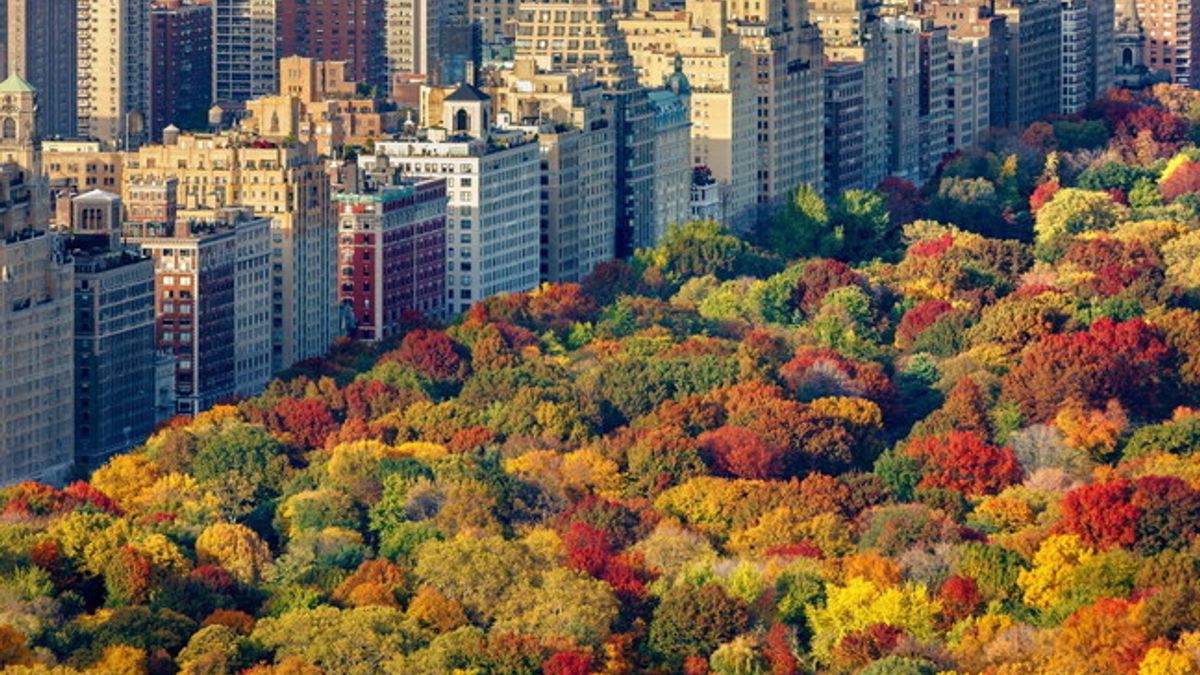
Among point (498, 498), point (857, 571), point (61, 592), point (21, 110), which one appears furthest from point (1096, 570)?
point (21, 110)

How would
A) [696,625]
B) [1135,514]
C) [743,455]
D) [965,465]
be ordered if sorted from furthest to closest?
[965,465] → [743,455] → [1135,514] → [696,625]

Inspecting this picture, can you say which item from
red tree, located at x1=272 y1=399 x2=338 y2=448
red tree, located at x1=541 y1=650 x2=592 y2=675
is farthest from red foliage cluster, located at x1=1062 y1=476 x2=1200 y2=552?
red tree, located at x1=272 y1=399 x2=338 y2=448

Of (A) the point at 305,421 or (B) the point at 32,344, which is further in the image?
(A) the point at 305,421

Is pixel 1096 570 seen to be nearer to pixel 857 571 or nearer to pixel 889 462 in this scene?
pixel 857 571

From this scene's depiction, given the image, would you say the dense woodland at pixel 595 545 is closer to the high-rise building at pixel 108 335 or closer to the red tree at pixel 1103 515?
the red tree at pixel 1103 515

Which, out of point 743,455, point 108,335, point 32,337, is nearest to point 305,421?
point 108,335

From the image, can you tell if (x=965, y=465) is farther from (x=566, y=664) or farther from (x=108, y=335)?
(x=566, y=664)

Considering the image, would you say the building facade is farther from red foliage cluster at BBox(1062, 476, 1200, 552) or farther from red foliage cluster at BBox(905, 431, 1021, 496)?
red foliage cluster at BBox(1062, 476, 1200, 552)
